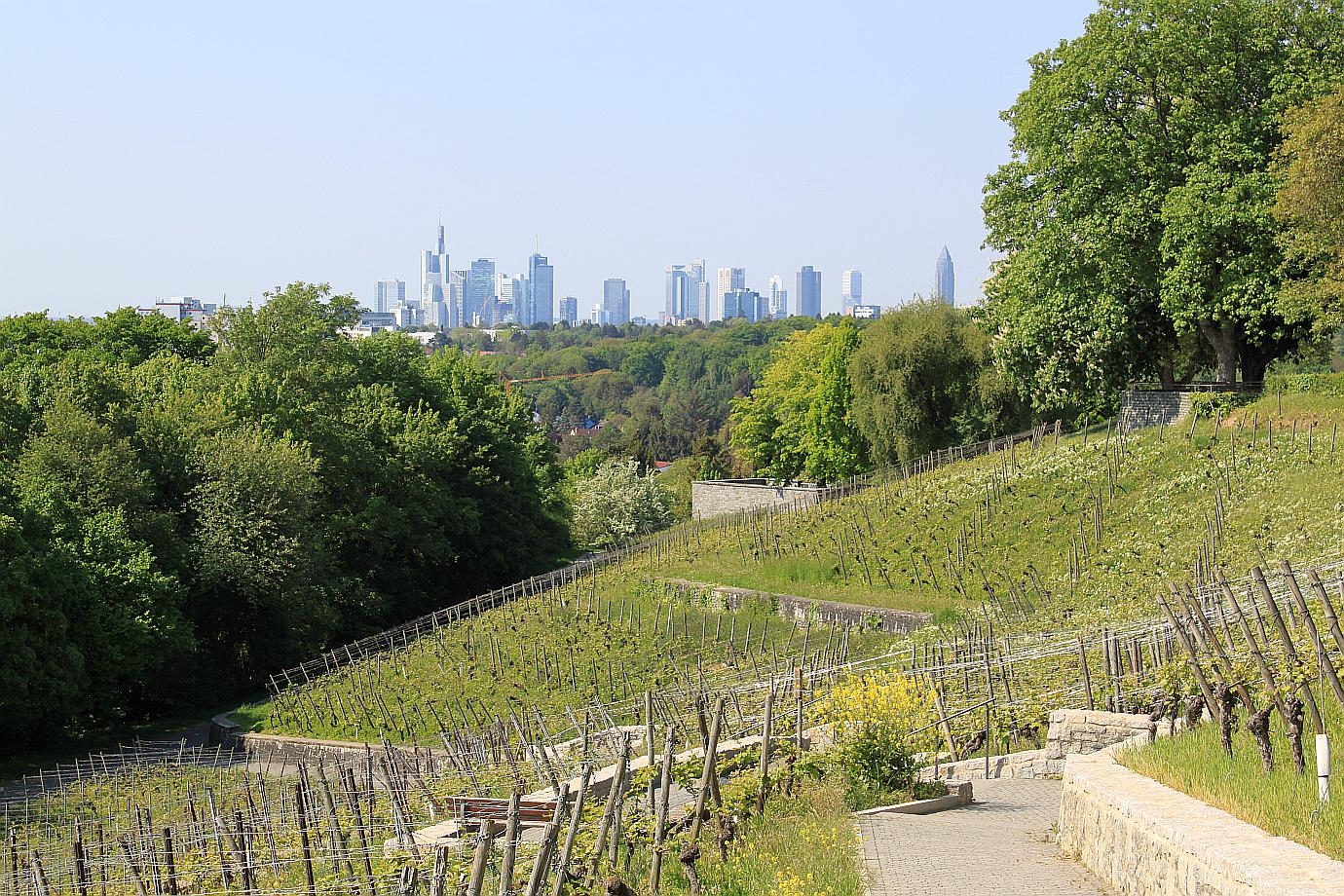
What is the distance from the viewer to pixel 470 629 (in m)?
34.1

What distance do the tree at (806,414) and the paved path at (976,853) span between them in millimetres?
41040

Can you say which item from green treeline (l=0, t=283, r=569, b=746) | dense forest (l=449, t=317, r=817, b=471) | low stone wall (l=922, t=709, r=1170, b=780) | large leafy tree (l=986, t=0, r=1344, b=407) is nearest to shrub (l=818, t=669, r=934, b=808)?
low stone wall (l=922, t=709, r=1170, b=780)

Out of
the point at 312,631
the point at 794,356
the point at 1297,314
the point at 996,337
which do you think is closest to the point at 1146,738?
the point at 1297,314

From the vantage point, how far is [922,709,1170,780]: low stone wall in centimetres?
1420

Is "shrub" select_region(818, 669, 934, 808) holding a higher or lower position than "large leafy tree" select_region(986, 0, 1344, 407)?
lower

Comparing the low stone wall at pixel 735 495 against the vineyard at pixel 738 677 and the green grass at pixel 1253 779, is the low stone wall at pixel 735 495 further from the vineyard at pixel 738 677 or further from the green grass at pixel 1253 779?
the green grass at pixel 1253 779

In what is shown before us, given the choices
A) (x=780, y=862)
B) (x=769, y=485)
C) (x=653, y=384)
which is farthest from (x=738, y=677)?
(x=653, y=384)

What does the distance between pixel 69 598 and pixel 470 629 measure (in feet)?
29.3

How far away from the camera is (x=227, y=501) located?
119 ft

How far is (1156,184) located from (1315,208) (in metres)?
5.01

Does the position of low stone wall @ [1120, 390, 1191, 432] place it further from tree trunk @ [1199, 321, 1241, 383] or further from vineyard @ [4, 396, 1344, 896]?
tree trunk @ [1199, 321, 1241, 383]

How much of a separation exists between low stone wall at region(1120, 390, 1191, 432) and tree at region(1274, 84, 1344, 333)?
375 centimetres

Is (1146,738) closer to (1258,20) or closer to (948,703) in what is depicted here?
(948,703)

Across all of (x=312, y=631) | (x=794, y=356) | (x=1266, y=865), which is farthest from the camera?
(x=794, y=356)
